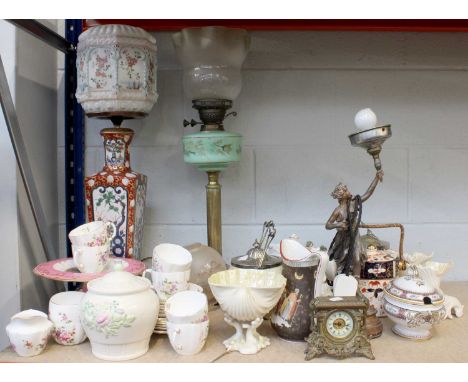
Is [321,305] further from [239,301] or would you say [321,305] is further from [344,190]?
[344,190]

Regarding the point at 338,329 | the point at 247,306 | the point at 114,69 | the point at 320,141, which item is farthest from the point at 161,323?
the point at 320,141

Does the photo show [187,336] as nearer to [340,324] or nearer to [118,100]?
[340,324]

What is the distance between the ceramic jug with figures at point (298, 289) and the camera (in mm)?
942

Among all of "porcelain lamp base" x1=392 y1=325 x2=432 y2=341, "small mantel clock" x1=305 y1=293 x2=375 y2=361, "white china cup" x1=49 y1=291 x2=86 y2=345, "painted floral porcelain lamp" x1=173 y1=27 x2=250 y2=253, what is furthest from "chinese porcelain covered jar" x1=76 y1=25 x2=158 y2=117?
"porcelain lamp base" x1=392 y1=325 x2=432 y2=341

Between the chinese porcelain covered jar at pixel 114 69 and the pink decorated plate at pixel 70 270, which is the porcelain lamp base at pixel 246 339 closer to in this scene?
the pink decorated plate at pixel 70 270

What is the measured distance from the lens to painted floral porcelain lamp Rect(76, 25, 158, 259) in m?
1.12

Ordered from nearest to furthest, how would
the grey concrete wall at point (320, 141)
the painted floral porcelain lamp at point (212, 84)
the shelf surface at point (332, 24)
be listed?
the shelf surface at point (332, 24) → the painted floral porcelain lamp at point (212, 84) → the grey concrete wall at point (320, 141)

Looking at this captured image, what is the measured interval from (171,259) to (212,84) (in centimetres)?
46

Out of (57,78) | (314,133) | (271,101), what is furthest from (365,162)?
(57,78)

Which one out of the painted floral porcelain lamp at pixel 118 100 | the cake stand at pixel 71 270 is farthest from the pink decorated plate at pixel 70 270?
the painted floral porcelain lamp at pixel 118 100

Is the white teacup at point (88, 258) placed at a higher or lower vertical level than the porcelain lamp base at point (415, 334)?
higher

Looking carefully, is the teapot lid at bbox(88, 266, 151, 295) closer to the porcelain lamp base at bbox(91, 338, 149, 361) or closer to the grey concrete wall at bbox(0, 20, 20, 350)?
the porcelain lamp base at bbox(91, 338, 149, 361)

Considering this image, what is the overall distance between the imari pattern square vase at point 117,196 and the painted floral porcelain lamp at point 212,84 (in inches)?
6.0

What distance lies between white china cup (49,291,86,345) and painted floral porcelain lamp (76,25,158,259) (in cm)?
27
